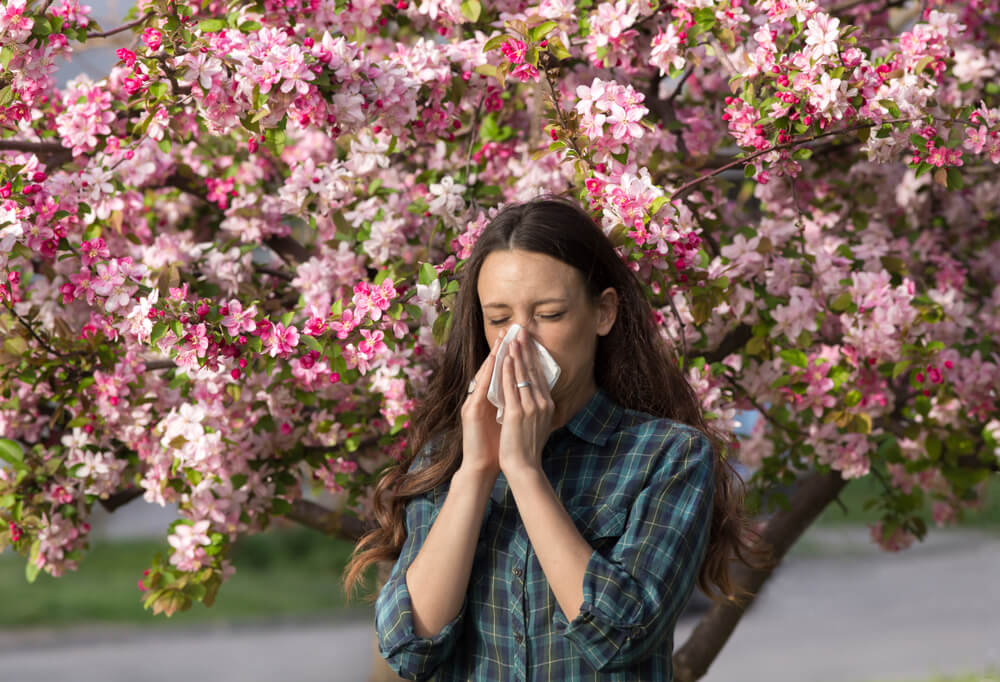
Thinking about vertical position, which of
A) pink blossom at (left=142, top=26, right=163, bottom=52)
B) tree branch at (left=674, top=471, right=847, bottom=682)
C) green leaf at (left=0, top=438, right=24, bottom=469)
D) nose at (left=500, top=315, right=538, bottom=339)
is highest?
pink blossom at (left=142, top=26, right=163, bottom=52)

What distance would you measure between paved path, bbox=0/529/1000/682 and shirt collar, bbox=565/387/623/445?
7081mm

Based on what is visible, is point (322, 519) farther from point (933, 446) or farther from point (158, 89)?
point (933, 446)

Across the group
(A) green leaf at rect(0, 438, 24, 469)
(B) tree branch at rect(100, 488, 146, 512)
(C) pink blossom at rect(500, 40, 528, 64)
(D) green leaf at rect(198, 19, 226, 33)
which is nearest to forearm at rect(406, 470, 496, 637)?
(C) pink blossom at rect(500, 40, 528, 64)

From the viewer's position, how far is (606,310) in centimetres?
218

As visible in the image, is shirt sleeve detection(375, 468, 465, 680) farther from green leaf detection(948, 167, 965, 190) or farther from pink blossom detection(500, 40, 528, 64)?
green leaf detection(948, 167, 965, 190)

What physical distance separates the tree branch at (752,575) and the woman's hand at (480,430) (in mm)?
1899

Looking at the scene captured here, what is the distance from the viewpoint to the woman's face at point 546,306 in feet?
6.66

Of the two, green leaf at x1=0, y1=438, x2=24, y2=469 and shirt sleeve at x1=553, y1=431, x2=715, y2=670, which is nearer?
shirt sleeve at x1=553, y1=431, x2=715, y2=670

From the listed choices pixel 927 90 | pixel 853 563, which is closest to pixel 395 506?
pixel 927 90

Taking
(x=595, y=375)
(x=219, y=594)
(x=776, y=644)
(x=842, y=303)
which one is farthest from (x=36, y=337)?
(x=219, y=594)

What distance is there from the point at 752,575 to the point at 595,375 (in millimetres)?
1995

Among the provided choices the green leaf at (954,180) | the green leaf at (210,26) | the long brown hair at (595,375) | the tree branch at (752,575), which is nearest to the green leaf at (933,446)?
the tree branch at (752,575)

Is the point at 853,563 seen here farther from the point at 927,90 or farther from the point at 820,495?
the point at 927,90

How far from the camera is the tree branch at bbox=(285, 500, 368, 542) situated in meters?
3.78
